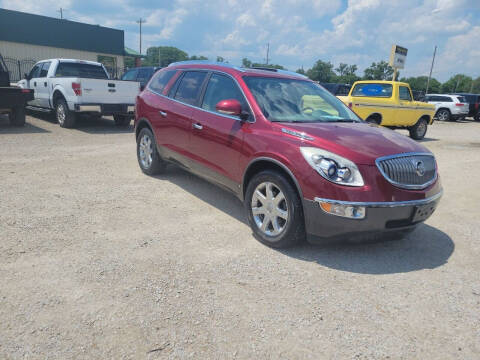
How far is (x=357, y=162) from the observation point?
340 cm

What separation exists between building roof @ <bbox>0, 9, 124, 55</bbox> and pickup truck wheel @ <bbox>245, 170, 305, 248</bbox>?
37.9 m

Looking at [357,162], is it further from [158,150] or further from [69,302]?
[158,150]

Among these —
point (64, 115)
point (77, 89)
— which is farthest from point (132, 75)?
point (77, 89)

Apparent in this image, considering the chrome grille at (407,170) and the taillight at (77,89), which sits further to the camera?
the taillight at (77,89)

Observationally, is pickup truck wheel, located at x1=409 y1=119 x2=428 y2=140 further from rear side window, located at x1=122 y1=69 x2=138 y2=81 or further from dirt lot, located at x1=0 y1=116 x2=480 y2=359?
rear side window, located at x1=122 y1=69 x2=138 y2=81

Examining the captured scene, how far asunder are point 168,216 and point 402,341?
2922 mm

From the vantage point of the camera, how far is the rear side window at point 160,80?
581 cm

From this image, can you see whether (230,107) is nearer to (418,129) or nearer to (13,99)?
(13,99)

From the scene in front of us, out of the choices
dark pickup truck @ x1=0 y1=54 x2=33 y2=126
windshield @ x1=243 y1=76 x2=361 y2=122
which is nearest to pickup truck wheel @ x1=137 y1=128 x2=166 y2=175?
windshield @ x1=243 y1=76 x2=361 y2=122

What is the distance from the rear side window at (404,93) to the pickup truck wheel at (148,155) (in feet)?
30.3

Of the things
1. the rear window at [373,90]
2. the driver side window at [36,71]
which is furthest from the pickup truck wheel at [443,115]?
the driver side window at [36,71]

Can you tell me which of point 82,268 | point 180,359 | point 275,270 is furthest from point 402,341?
point 82,268

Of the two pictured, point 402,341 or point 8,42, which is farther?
point 8,42

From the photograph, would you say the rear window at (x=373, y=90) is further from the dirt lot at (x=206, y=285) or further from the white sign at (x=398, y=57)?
the white sign at (x=398, y=57)
